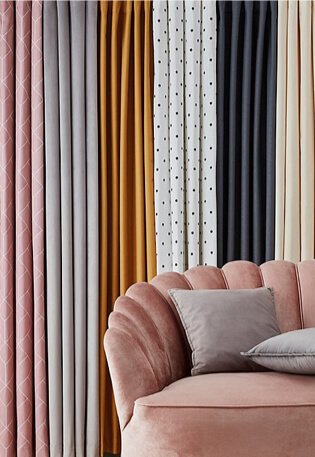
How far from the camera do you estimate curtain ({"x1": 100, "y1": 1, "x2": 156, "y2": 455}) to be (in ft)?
12.3

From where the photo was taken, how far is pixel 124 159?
375 centimetres

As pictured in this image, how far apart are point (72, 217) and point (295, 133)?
3.97 ft

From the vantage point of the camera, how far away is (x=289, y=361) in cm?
252

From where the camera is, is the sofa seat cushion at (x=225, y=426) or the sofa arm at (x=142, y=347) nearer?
the sofa seat cushion at (x=225, y=426)

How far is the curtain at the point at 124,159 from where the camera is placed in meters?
3.74

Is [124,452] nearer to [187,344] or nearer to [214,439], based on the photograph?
[214,439]

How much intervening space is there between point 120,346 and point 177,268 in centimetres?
121

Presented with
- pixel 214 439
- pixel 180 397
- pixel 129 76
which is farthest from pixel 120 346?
pixel 129 76

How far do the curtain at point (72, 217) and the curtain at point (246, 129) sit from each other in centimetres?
66

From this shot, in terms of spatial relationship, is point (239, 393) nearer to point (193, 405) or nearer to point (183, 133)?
point (193, 405)

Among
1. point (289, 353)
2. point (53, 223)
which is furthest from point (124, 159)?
point (289, 353)

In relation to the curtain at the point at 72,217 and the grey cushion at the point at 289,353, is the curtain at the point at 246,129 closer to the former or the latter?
the curtain at the point at 72,217

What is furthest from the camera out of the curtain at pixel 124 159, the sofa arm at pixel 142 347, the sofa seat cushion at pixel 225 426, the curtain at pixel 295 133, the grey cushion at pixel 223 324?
the curtain at pixel 124 159

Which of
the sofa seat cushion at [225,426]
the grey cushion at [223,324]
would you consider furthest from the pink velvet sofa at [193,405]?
the grey cushion at [223,324]
